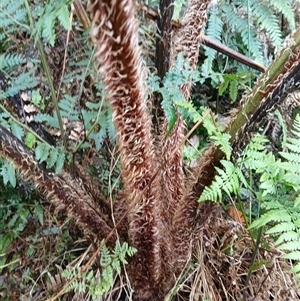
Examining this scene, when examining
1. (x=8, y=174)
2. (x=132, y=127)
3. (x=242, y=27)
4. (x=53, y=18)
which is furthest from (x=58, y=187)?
(x=242, y=27)

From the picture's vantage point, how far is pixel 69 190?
93 cm

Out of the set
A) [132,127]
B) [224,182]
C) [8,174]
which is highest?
[132,127]

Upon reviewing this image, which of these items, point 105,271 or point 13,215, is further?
point 13,215

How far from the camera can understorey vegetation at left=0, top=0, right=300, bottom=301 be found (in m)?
0.76

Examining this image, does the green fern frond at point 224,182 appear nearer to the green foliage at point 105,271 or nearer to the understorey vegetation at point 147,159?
the understorey vegetation at point 147,159

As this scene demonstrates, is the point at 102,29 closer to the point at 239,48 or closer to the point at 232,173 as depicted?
the point at 232,173

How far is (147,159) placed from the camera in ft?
2.66

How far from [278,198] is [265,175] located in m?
0.06

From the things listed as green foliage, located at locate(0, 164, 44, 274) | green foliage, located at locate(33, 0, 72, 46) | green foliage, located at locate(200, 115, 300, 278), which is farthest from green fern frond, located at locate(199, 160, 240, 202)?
green foliage, located at locate(0, 164, 44, 274)

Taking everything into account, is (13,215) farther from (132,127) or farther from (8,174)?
(132,127)

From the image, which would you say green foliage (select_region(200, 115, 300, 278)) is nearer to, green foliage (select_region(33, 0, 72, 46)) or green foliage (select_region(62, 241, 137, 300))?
green foliage (select_region(62, 241, 137, 300))

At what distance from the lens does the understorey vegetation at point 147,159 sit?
757mm

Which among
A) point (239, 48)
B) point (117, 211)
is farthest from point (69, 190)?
point (239, 48)

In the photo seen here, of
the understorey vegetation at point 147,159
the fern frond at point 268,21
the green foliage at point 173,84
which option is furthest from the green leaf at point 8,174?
the fern frond at point 268,21
